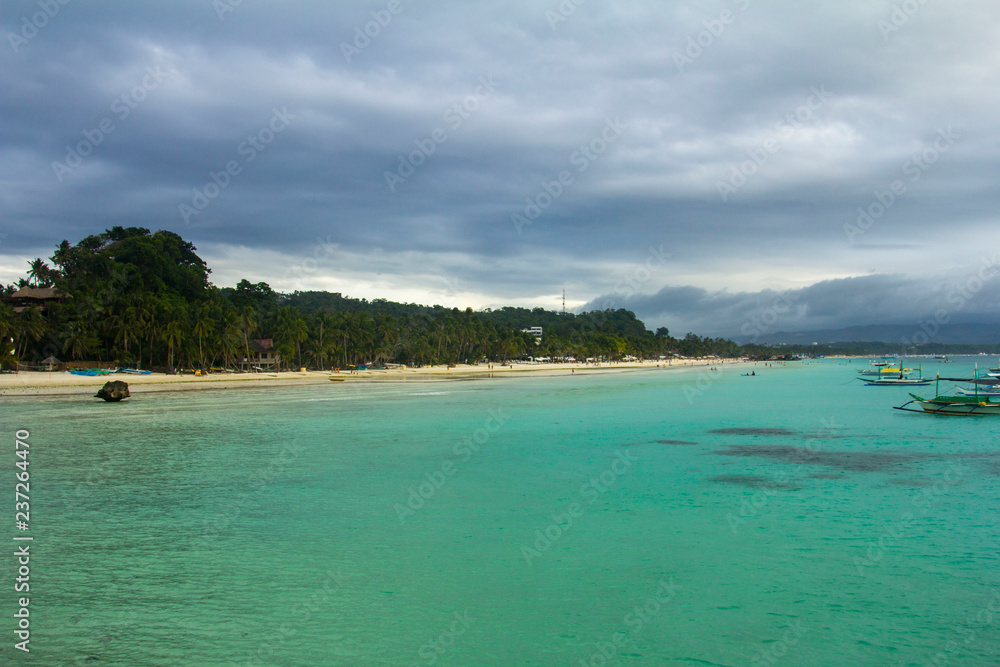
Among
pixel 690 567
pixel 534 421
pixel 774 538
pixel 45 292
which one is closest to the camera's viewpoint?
pixel 690 567

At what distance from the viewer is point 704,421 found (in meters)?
34.7

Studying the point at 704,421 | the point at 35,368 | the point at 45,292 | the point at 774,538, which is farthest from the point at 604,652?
the point at 45,292

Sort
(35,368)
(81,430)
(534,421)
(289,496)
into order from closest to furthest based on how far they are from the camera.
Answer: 1. (289,496)
2. (81,430)
3. (534,421)
4. (35,368)

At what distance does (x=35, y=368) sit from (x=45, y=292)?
52.3ft

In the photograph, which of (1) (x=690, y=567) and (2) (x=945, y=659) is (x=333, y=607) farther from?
(2) (x=945, y=659)
